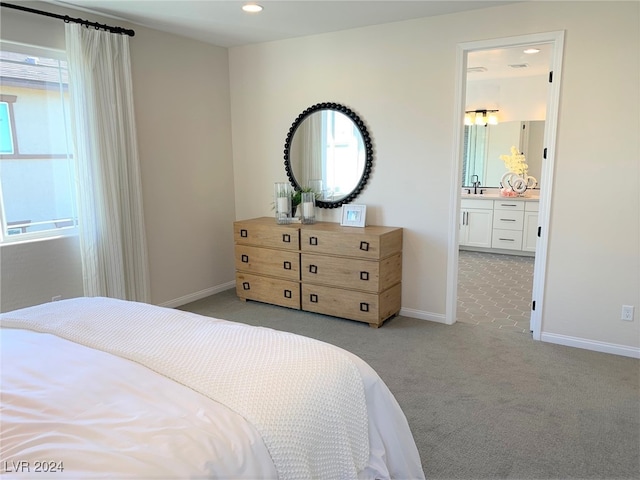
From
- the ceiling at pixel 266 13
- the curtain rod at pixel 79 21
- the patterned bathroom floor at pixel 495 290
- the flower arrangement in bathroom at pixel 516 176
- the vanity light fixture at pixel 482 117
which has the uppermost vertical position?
the ceiling at pixel 266 13

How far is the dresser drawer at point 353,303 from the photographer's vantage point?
3.87 metres

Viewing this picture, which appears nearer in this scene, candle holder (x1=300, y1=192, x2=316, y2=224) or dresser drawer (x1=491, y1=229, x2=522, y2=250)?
candle holder (x1=300, y1=192, x2=316, y2=224)

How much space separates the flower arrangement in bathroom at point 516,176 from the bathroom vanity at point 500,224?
12.7 inches

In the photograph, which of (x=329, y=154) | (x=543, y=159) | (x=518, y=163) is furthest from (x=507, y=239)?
(x=329, y=154)

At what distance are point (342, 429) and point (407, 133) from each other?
298 cm

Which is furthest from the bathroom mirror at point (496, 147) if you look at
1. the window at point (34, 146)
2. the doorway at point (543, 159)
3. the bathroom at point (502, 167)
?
the window at point (34, 146)

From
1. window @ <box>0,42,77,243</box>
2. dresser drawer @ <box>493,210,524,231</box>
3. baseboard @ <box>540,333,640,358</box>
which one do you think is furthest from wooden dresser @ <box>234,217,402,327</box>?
dresser drawer @ <box>493,210,524,231</box>

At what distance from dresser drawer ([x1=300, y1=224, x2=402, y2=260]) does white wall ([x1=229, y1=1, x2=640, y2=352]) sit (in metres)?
0.25

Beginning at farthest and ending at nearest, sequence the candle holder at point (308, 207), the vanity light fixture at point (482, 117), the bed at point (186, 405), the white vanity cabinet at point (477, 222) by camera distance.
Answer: the vanity light fixture at point (482, 117) → the white vanity cabinet at point (477, 222) → the candle holder at point (308, 207) → the bed at point (186, 405)

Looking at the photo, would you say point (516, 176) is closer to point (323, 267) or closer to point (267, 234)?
point (323, 267)

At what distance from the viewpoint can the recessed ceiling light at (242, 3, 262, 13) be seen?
11.2ft

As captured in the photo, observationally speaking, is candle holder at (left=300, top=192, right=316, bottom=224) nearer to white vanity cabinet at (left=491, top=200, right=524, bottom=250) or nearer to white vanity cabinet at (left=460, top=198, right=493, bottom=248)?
white vanity cabinet at (left=460, top=198, right=493, bottom=248)

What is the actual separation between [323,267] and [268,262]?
62 centimetres

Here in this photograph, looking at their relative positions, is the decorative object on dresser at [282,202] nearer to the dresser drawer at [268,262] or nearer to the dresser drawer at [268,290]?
the dresser drawer at [268,262]
